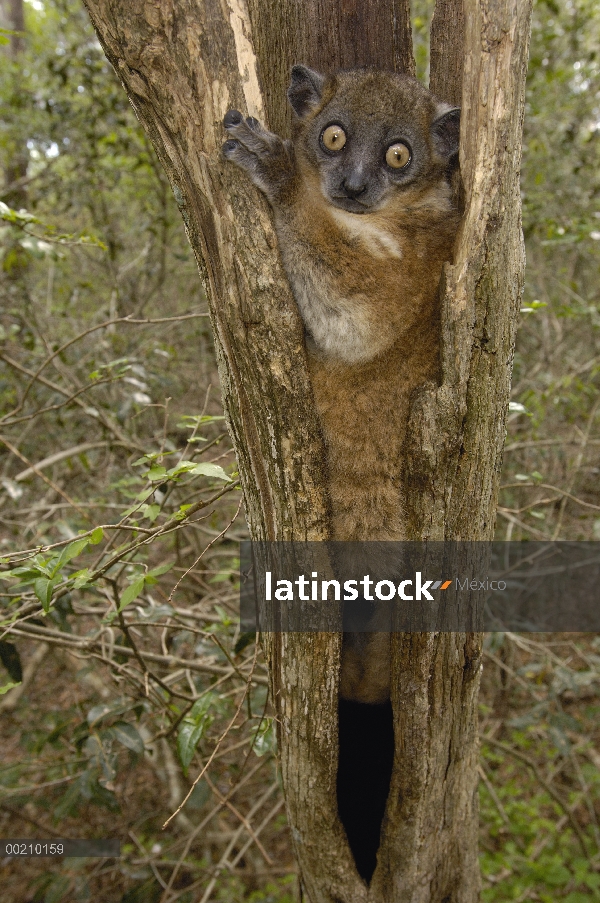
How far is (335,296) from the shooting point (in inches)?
95.2

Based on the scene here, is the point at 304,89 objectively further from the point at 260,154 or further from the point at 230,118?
the point at 230,118

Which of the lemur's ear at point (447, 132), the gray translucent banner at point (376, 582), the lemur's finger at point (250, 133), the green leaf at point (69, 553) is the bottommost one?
the gray translucent banner at point (376, 582)

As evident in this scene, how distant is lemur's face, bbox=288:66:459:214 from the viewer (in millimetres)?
2494

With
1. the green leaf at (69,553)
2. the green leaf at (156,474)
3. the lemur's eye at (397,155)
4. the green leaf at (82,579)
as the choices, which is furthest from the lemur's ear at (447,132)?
the green leaf at (82,579)

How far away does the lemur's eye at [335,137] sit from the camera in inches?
101

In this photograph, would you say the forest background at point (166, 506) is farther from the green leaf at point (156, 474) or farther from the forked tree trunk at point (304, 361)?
the forked tree trunk at point (304, 361)

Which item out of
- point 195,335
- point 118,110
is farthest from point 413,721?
point 118,110

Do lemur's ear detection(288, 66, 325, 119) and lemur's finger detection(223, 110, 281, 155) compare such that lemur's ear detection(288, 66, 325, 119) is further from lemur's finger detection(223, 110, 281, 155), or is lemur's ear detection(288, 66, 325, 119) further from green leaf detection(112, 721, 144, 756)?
green leaf detection(112, 721, 144, 756)

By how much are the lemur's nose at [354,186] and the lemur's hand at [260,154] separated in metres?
0.26

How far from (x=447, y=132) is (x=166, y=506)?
3.08 metres

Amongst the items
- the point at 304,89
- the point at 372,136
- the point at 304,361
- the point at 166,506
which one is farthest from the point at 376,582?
the point at 166,506

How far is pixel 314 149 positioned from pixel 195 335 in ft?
13.1

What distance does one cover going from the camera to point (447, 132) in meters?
2.47

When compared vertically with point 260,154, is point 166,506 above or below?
below
